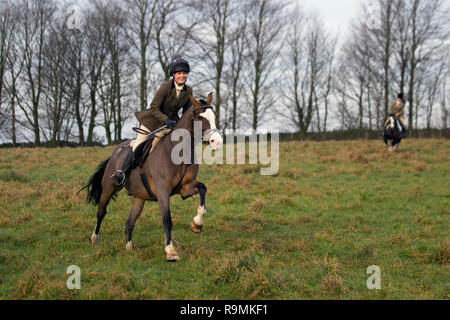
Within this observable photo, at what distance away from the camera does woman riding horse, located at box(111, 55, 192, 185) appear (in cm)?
634

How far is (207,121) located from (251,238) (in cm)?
284

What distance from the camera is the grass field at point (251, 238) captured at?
488cm

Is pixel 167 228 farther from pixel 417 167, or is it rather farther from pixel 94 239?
pixel 417 167

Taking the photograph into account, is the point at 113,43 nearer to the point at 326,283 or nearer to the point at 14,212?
the point at 14,212

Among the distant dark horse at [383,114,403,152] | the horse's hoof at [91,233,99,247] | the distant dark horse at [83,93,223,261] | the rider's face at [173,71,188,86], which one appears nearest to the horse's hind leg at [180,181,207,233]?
the distant dark horse at [83,93,223,261]

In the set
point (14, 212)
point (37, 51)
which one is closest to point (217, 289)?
point (14, 212)

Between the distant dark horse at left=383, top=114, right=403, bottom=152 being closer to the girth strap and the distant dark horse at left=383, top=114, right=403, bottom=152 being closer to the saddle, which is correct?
the saddle

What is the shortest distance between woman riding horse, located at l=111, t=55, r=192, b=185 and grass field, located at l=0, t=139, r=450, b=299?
167cm

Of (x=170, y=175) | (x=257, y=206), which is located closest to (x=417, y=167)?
(x=257, y=206)

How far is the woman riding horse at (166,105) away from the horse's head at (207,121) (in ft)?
1.43

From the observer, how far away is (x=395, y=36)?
3412 centimetres

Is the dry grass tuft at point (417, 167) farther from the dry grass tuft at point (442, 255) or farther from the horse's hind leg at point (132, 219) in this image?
the horse's hind leg at point (132, 219)

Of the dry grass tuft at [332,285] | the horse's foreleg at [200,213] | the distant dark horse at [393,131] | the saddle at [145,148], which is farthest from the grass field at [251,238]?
the distant dark horse at [393,131]
